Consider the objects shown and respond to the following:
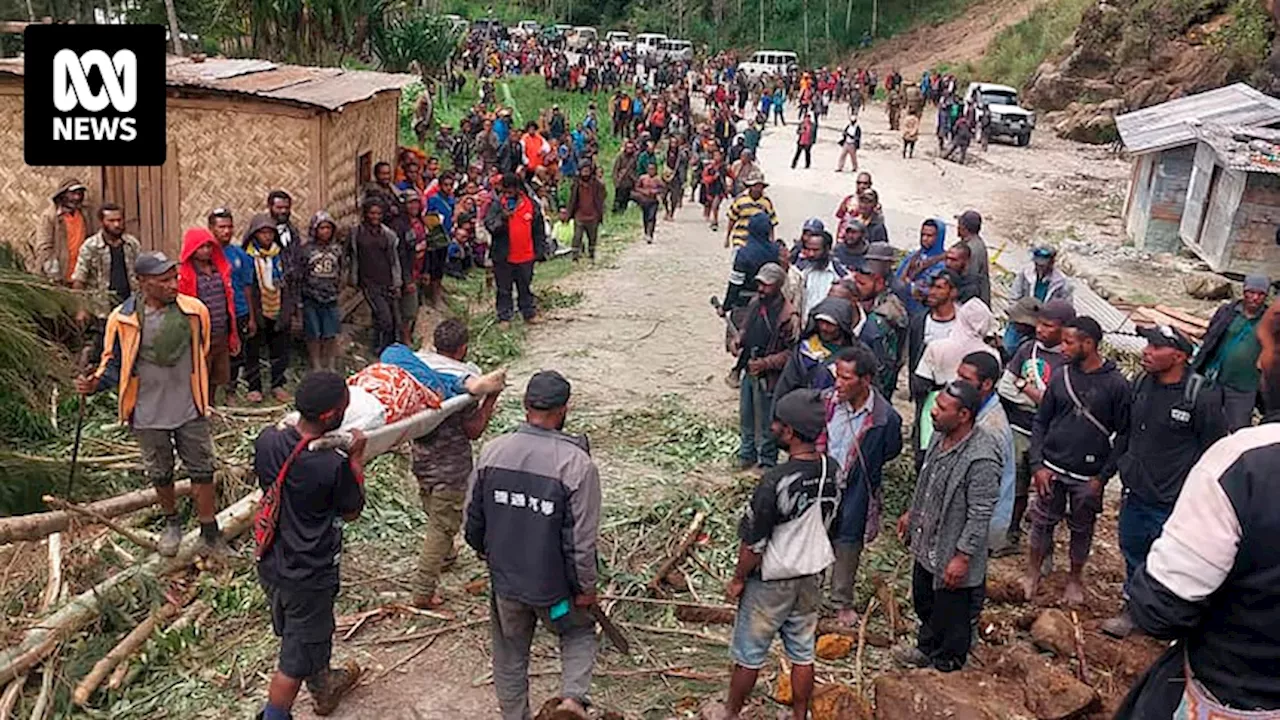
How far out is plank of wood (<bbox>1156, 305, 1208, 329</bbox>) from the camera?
40.2 feet

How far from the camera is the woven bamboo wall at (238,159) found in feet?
30.6

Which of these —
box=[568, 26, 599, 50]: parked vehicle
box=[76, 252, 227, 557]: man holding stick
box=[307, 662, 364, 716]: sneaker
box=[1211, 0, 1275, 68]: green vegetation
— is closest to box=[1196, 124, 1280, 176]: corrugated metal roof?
box=[76, 252, 227, 557]: man holding stick

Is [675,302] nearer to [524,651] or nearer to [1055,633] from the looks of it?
[1055,633]

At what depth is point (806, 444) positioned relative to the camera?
4387 millimetres

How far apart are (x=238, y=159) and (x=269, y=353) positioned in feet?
6.00

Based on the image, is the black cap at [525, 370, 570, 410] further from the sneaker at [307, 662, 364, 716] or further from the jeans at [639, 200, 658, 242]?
the jeans at [639, 200, 658, 242]

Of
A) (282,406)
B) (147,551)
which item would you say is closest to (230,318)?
(282,406)

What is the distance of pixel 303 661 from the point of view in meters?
4.46

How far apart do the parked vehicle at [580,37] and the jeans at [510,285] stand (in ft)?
136

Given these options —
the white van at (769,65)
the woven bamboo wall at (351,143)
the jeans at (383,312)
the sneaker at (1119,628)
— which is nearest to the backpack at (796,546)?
the sneaker at (1119,628)

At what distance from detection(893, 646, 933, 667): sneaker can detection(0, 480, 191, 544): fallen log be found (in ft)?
13.3

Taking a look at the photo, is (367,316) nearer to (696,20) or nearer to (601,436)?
(601,436)

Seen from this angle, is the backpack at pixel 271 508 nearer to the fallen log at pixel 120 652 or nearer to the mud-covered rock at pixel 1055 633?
the fallen log at pixel 120 652

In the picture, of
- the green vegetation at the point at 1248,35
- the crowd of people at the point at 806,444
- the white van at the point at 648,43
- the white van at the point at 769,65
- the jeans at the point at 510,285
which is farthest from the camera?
the white van at the point at 648,43
